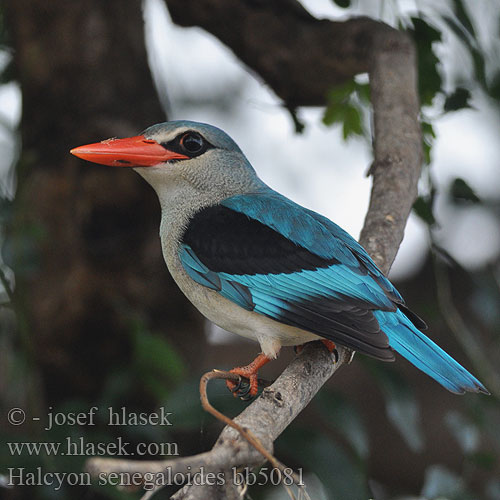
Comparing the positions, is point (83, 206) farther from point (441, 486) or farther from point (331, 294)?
point (441, 486)

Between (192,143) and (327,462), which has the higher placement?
(192,143)

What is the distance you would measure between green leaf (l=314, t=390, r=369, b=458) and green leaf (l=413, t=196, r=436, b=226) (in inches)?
27.3

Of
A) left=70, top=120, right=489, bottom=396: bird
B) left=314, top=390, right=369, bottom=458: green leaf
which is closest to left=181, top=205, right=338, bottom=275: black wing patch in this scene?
left=70, top=120, right=489, bottom=396: bird

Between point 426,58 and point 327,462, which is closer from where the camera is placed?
point 327,462

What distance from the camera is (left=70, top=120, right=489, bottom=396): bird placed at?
1.72 metres

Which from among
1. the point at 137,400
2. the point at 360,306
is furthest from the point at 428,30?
the point at 137,400

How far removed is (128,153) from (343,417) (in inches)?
41.4

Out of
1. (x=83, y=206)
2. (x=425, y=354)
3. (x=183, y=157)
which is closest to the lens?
(x=425, y=354)

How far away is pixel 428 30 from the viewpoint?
8.51 ft

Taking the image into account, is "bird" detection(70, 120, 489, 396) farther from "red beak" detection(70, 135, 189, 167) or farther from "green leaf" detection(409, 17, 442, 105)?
"green leaf" detection(409, 17, 442, 105)

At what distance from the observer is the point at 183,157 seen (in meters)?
2.18

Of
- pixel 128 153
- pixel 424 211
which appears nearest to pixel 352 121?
pixel 424 211

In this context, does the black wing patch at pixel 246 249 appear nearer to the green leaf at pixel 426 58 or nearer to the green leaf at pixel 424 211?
the green leaf at pixel 424 211

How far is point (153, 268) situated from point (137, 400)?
0.53m
